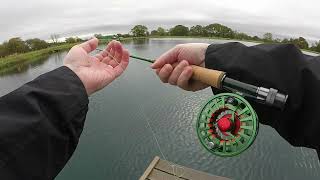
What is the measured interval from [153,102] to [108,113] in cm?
187

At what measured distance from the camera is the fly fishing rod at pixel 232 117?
51.5 inches

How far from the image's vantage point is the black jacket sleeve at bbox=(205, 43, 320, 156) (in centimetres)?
134

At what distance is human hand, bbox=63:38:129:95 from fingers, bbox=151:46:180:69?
0.94 ft

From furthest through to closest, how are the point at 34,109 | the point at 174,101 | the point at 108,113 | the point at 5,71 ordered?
the point at 5,71 < the point at 174,101 < the point at 108,113 < the point at 34,109

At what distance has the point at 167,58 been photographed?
2.07m

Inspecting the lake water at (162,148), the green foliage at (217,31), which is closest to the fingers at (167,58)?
the lake water at (162,148)

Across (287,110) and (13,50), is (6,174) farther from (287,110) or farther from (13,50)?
(13,50)

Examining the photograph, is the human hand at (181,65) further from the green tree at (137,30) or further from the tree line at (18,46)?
the tree line at (18,46)

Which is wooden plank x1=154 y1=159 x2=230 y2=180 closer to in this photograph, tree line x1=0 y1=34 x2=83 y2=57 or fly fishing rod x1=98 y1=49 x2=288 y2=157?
fly fishing rod x1=98 y1=49 x2=288 y2=157

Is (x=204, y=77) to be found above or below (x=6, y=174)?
above

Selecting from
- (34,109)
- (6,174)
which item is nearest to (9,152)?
(6,174)

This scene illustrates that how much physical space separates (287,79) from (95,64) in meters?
1.28

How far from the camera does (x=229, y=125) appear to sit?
1.36 metres

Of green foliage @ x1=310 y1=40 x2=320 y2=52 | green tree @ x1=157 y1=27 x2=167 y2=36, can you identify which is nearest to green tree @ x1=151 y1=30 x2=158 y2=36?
green tree @ x1=157 y1=27 x2=167 y2=36
